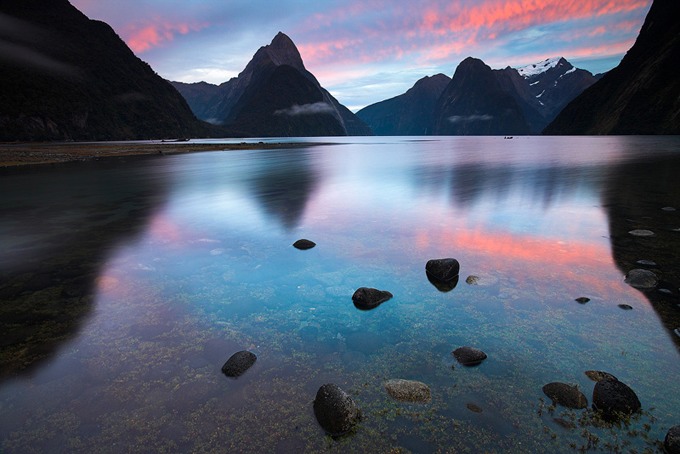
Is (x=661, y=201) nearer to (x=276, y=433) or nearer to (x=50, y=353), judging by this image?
(x=276, y=433)

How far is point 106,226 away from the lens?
2231cm

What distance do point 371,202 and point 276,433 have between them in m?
26.8

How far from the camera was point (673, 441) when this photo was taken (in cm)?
579

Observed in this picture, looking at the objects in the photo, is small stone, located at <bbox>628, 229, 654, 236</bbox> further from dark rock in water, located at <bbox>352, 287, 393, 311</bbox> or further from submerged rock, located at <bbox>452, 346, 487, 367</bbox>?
submerged rock, located at <bbox>452, 346, 487, 367</bbox>

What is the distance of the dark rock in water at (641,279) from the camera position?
40.0 feet

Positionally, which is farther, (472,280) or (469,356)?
(472,280)

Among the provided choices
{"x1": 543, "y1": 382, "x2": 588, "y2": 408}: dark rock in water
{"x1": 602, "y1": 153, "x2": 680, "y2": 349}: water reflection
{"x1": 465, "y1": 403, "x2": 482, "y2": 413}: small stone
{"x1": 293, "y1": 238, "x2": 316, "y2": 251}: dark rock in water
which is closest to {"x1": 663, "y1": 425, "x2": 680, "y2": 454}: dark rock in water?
{"x1": 543, "y1": 382, "x2": 588, "y2": 408}: dark rock in water

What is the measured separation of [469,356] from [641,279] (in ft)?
28.0

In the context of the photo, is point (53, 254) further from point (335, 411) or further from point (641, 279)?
point (641, 279)

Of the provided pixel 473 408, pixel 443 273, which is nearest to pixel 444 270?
pixel 443 273

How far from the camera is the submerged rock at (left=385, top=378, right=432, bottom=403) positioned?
7.31m

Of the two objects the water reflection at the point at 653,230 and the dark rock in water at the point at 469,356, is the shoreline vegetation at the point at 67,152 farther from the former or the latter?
the water reflection at the point at 653,230

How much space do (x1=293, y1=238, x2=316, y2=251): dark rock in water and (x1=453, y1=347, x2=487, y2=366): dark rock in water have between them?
10.4m

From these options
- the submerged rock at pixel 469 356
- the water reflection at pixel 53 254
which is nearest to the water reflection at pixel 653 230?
the submerged rock at pixel 469 356
